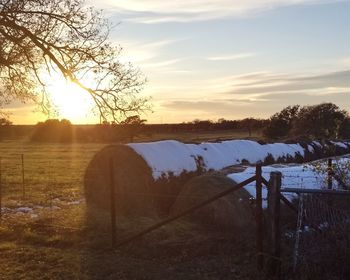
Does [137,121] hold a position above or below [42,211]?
above

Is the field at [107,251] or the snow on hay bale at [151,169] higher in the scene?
the snow on hay bale at [151,169]

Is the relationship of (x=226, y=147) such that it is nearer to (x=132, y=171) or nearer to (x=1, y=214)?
(x=132, y=171)

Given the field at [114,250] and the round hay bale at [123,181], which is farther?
the round hay bale at [123,181]

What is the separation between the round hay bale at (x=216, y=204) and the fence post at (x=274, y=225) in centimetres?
195

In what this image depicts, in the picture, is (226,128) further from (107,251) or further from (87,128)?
(107,251)

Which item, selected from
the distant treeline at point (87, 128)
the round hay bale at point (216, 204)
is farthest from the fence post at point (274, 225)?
the distant treeline at point (87, 128)

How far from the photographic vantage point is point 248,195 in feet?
30.9

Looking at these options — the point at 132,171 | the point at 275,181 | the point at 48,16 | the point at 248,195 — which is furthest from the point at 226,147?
the point at 275,181

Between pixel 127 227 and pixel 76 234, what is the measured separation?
0.95m

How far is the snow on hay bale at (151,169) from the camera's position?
11376 millimetres

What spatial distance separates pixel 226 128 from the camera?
7081 cm

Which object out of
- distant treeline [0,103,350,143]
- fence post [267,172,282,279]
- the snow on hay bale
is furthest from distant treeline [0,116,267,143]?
fence post [267,172,282,279]

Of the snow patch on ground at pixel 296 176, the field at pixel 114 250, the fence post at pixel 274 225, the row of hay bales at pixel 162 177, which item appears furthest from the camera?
the snow patch on ground at pixel 296 176

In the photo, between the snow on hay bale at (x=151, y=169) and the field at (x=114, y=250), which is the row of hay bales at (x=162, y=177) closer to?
the snow on hay bale at (x=151, y=169)
